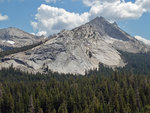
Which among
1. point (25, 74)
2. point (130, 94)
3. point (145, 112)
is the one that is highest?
point (25, 74)

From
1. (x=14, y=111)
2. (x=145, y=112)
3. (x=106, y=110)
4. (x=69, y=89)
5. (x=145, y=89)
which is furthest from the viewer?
(x=69, y=89)

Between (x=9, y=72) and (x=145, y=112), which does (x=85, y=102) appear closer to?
(x=145, y=112)

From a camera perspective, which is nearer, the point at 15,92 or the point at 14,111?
the point at 14,111

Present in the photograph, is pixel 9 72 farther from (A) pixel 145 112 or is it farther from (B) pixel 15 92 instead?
(A) pixel 145 112

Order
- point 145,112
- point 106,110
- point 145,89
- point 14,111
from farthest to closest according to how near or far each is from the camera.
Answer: point 145,89 < point 14,111 < point 106,110 < point 145,112

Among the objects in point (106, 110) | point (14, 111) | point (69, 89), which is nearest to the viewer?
point (106, 110)

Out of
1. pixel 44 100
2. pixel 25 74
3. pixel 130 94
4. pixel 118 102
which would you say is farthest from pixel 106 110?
pixel 25 74

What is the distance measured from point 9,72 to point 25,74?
16.0 m

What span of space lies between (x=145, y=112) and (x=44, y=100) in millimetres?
48969

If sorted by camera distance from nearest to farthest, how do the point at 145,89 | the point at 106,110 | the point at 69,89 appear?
the point at 106,110 → the point at 145,89 → the point at 69,89

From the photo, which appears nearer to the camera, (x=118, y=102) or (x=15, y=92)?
(x=118, y=102)

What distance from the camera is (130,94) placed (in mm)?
103000

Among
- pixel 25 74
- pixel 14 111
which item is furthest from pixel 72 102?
pixel 25 74

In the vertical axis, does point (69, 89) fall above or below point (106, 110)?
above
